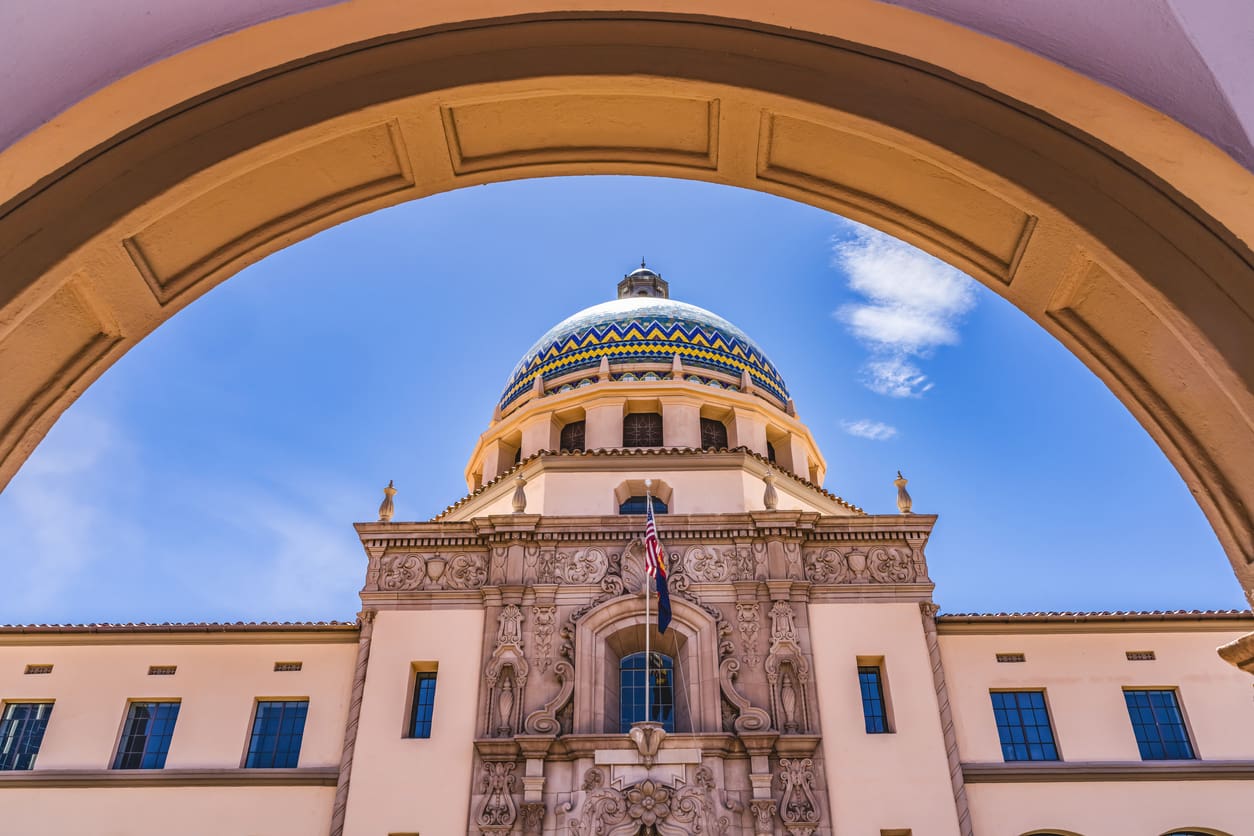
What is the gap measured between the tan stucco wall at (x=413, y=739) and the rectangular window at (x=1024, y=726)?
1259 cm

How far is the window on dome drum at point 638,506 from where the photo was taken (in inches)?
1050

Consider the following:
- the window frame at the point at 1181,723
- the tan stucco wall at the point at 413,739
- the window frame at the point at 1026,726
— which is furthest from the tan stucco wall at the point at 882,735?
the tan stucco wall at the point at 413,739

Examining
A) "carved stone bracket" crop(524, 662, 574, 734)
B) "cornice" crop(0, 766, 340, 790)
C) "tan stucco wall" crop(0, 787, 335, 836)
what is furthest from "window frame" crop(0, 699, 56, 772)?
"carved stone bracket" crop(524, 662, 574, 734)

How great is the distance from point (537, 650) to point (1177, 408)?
19.6 meters

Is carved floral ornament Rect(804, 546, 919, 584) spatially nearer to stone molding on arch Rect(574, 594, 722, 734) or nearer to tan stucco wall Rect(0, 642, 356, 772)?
stone molding on arch Rect(574, 594, 722, 734)

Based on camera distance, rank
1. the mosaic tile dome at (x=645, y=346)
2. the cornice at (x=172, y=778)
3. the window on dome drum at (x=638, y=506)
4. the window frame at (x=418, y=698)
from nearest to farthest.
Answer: the cornice at (x=172, y=778), the window frame at (x=418, y=698), the window on dome drum at (x=638, y=506), the mosaic tile dome at (x=645, y=346)

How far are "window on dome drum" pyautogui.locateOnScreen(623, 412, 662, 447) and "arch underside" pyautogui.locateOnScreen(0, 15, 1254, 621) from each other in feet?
81.5

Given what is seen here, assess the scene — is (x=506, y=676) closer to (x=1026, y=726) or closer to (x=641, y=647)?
(x=641, y=647)

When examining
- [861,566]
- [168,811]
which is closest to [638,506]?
[861,566]

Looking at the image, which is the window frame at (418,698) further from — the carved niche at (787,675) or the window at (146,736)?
the carved niche at (787,675)

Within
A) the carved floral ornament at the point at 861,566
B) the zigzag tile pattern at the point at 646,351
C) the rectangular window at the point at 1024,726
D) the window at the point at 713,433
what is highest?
the zigzag tile pattern at the point at 646,351

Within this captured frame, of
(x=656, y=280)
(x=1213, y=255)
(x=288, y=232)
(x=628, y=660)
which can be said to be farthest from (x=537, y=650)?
(x=656, y=280)

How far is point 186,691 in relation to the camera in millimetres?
23641

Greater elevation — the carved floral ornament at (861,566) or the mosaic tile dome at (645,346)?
the mosaic tile dome at (645,346)
